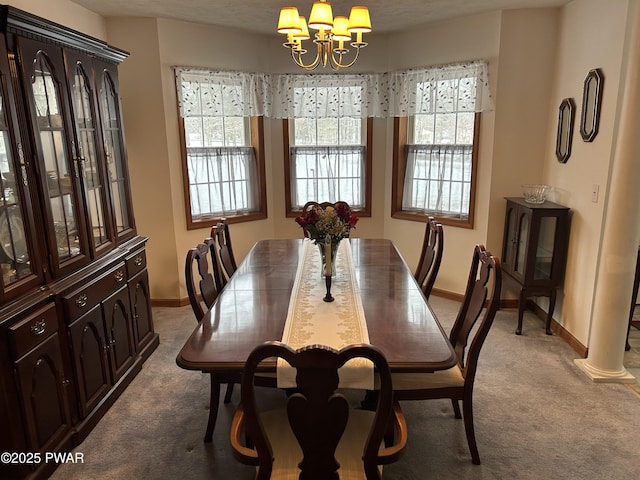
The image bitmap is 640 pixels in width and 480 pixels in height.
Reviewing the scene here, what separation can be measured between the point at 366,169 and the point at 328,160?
414 millimetres

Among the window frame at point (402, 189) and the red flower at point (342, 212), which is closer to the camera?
the red flower at point (342, 212)

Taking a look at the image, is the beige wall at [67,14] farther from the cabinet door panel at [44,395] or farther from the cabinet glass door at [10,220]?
the cabinet door panel at [44,395]

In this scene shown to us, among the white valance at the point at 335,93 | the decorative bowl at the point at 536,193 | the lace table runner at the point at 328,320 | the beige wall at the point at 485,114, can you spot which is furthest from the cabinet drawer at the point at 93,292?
the decorative bowl at the point at 536,193

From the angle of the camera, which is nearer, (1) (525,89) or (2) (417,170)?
(1) (525,89)

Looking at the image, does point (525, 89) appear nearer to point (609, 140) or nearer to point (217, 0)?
point (609, 140)

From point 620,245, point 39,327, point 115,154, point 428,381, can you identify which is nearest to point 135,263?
point 115,154

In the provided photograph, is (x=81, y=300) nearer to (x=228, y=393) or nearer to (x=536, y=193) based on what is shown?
(x=228, y=393)

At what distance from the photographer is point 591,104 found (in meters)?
3.12

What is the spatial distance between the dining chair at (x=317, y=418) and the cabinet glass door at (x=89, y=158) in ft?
5.54

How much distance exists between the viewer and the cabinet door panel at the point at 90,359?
240cm

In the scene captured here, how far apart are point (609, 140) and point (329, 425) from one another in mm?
2673

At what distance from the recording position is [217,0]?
10.7 ft

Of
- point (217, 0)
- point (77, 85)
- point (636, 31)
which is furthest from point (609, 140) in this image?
point (77, 85)

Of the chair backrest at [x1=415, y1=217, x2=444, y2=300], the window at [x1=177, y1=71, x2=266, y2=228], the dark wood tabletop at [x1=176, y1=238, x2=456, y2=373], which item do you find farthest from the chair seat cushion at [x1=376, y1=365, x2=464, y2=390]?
the window at [x1=177, y1=71, x2=266, y2=228]
